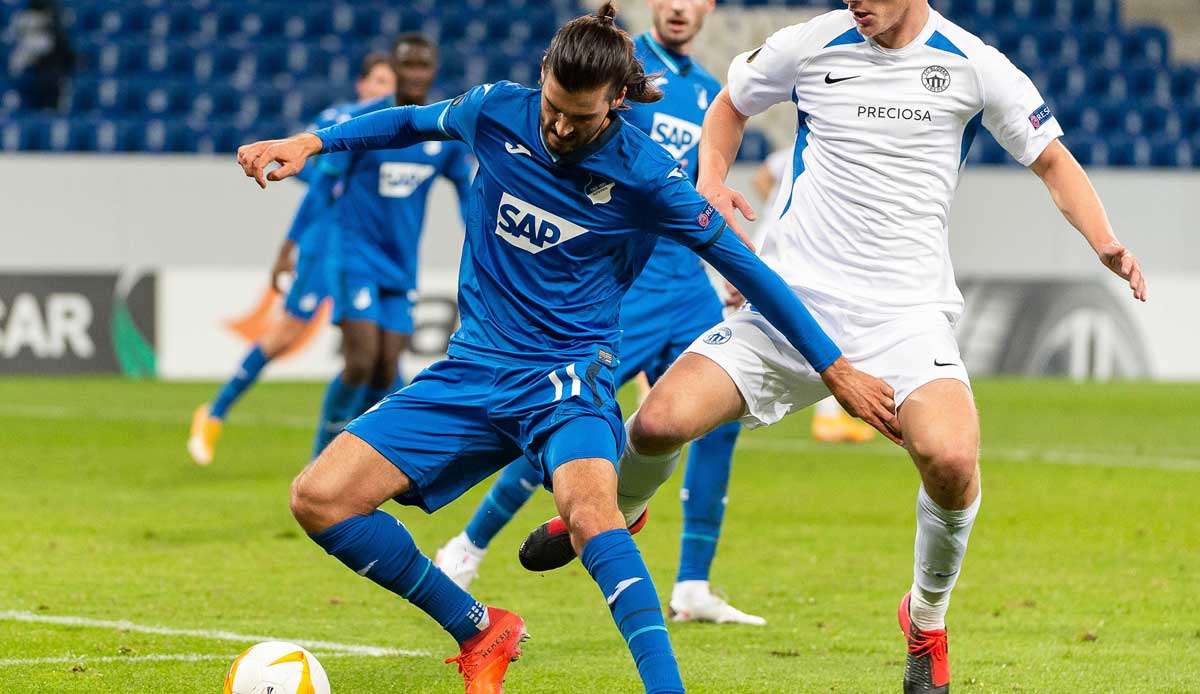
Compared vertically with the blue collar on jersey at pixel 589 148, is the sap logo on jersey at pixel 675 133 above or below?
below

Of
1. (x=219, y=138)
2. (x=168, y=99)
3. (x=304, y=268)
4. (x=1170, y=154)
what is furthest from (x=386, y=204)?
(x=1170, y=154)

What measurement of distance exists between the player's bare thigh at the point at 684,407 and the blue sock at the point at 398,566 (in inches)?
26.6

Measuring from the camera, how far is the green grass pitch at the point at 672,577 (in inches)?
205

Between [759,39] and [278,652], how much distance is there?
56.9 ft

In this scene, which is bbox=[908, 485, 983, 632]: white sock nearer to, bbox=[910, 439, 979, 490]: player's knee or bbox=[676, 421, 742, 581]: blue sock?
bbox=[910, 439, 979, 490]: player's knee

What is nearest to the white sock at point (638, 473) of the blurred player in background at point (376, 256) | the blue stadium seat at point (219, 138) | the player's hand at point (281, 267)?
the blurred player in background at point (376, 256)

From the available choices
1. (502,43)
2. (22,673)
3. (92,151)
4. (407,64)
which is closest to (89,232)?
(92,151)

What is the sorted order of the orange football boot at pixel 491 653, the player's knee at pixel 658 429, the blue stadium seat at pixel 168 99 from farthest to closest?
the blue stadium seat at pixel 168 99 < the player's knee at pixel 658 429 < the orange football boot at pixel 491 653

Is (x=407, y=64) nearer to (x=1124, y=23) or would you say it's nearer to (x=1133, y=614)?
(x=1133, y=614)

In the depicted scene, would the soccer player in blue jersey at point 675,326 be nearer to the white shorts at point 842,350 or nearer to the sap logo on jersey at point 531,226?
the white shorts at point 842,350

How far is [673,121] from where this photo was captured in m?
6.61

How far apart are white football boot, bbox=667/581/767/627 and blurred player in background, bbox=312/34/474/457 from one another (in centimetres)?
321

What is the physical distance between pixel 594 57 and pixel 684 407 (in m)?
1.11

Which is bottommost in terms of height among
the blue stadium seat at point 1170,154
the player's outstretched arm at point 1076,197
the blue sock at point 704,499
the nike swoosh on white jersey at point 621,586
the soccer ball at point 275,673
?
the blue stadium seat at point 1170,154
